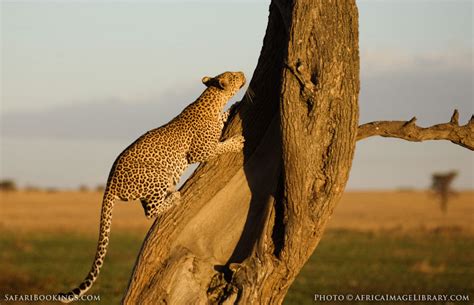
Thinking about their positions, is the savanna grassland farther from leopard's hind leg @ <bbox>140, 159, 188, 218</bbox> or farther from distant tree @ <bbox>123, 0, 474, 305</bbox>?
distant tree @ <bbox>123, 0, 474, 305</bbox>

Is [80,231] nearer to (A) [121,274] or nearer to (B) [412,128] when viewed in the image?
(A) [121,274]

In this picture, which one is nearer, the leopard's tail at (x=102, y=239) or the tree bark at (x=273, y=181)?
the tree bark at (x=273, y=181)

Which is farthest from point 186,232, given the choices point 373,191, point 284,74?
point 373,191

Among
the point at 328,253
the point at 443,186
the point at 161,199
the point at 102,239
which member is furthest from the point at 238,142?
the point at 443,186

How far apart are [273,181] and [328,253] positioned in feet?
77.1

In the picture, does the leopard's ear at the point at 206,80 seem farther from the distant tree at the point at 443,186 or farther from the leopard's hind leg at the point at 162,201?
the distant tree at the point at 443,186

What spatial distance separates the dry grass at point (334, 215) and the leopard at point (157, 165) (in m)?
33.2

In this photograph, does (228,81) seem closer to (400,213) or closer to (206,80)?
(206,80)

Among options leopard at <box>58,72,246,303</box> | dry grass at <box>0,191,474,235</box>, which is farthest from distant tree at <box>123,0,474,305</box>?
dry grass at <box>0,191,474,235</box>

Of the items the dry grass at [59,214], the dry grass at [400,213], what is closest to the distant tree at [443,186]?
the dry grass at [400,213]

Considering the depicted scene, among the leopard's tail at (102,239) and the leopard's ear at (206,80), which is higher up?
the leopard's ear at (206,80)

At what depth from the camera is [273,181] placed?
8.44 meters

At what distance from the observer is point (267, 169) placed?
8.52 m

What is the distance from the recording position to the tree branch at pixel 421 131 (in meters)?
8.45
